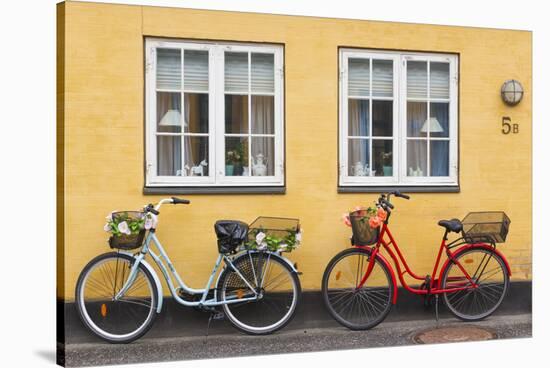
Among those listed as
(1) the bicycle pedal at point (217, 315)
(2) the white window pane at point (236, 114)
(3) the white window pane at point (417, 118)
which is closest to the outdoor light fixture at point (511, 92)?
(3) the white window pane at point (417, 118)

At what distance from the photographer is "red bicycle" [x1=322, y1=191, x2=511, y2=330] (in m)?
8.18

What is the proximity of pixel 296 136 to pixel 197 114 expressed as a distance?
3.36ft

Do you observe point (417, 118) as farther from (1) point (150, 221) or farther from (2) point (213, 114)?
(1) point (150, 221)

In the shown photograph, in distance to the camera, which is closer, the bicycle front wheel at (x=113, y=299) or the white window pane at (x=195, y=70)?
the bicycle front wheel at (x=113, y=299)

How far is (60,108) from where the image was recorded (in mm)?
7668

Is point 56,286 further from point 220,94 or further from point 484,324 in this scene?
point 484,324

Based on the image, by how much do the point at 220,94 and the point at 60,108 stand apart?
1540mm

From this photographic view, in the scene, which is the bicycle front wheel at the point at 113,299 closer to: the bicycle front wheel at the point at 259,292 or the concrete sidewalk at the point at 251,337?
the concrete sidewalk at the point at 251,337

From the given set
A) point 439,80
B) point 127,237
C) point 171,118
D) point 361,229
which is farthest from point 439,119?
point 127,237

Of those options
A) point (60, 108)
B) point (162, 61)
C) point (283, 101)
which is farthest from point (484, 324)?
point (60, 108)

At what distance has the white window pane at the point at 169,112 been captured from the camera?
7980mm

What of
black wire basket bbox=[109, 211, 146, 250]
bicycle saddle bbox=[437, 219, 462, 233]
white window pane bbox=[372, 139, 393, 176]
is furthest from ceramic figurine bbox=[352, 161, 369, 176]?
black wire basket bbox=[109, 211, 146, 250]

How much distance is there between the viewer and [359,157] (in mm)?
8586

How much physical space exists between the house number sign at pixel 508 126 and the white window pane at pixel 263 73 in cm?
264
